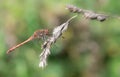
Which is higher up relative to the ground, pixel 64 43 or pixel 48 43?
pixel 48 43

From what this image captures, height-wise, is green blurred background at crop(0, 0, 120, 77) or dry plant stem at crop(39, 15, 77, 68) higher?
dry plant stem at crop(39, 15, 77, 68)

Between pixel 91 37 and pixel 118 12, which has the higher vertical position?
pixel 118 12

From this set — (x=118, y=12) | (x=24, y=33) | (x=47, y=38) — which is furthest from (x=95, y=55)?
(x=47, y=38)

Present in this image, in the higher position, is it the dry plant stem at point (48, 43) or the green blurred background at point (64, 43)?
the dry plant stem at point (48, 43)

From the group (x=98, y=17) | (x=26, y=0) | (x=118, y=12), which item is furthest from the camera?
(x=26, y=0)

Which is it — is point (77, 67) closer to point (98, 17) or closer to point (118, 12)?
point (118, 12)

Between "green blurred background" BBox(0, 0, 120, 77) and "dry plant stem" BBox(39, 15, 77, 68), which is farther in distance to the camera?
"green blurred background" BBox(0, 0, 120, 77)

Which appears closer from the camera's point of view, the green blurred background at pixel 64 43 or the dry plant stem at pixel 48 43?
the dry plant stem at pixel 48 43

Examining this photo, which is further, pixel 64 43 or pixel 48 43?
pixel 64 43
